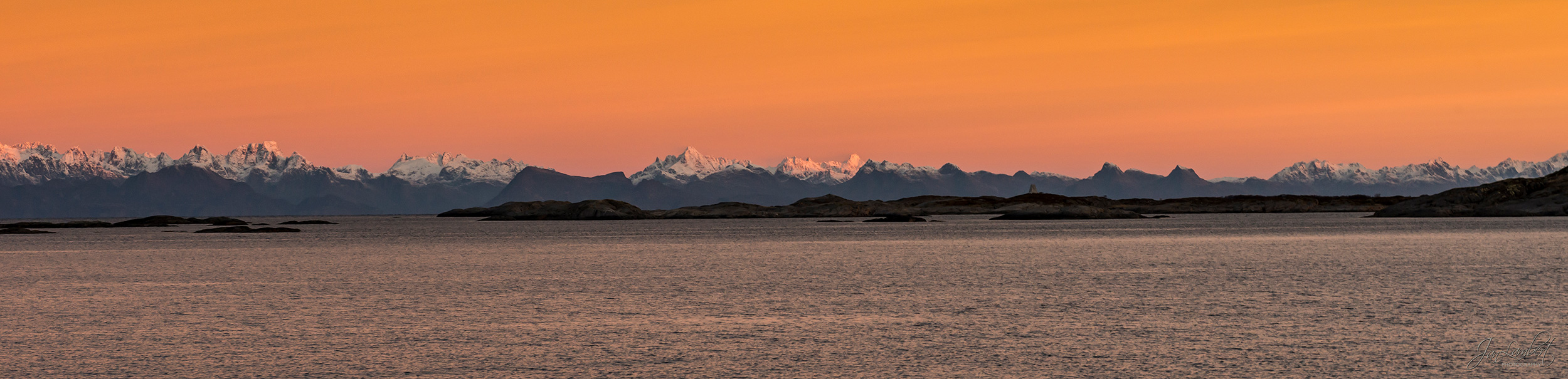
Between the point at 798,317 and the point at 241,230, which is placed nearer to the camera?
the point at 798,317

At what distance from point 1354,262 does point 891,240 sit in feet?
154

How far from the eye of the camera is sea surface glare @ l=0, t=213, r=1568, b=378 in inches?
782

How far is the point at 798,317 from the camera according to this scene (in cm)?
2819

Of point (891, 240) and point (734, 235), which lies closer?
point (891, 240)

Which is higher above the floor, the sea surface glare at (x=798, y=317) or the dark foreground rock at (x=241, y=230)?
the dark foreground rock at (x=241, y=230)

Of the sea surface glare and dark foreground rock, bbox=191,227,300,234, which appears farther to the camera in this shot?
dark foreground rock, bbox=191,227,300,234

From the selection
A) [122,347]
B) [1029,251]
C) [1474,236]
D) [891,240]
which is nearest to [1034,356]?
[122,347]

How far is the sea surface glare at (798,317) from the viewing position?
782 inches

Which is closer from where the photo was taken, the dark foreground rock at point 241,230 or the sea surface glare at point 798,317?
the sea surface glare at point 798,317

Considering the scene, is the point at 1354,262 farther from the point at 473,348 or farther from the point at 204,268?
the point at 204,268

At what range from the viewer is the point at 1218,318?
89.0 ft

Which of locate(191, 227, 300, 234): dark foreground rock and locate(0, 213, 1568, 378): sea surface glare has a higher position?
locate(191, 227, 300, 234): dark foreground rock

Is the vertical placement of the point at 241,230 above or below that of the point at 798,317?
above

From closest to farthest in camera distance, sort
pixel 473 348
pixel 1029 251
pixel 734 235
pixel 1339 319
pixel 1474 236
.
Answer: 1. pixel 473 348
2. pixel 1339 319
3. pixel 1029 251
4. pixel 1474 236
5. pixel 734 235
